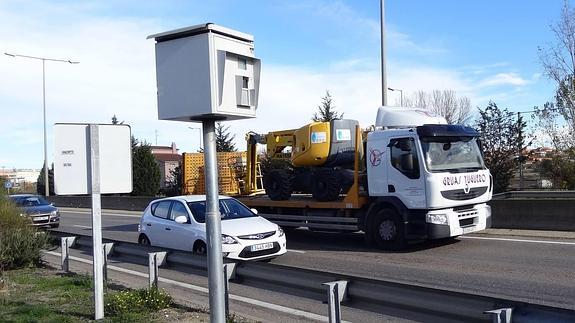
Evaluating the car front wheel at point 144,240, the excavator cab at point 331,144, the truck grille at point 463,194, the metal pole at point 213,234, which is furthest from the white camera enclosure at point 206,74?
the excavator cab at point 331,144

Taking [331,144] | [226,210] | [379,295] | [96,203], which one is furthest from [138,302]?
[331,144]

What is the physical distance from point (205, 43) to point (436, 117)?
1129 cm

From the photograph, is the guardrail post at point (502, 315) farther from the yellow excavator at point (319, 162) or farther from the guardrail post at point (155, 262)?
the yellow excavator at point (319, 162)

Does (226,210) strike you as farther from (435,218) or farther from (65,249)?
(435,218)

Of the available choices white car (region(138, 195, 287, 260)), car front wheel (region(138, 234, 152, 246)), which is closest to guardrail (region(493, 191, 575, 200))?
white car (region(138, 195, 287, 260))

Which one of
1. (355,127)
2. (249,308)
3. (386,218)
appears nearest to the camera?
(249,308)

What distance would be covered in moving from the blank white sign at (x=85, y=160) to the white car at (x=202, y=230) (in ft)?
14.1

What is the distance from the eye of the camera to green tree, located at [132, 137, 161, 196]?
160ft

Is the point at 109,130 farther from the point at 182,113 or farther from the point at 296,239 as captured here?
the point at 296,239

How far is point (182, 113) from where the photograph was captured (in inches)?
191

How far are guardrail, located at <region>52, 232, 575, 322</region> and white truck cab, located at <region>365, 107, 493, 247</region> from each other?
21.2ft

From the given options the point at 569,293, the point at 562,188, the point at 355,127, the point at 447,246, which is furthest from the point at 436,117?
the point at 562,188

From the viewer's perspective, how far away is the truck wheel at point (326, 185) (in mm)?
15461

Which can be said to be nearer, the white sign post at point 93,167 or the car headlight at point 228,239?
the white sign post at point 93,167
